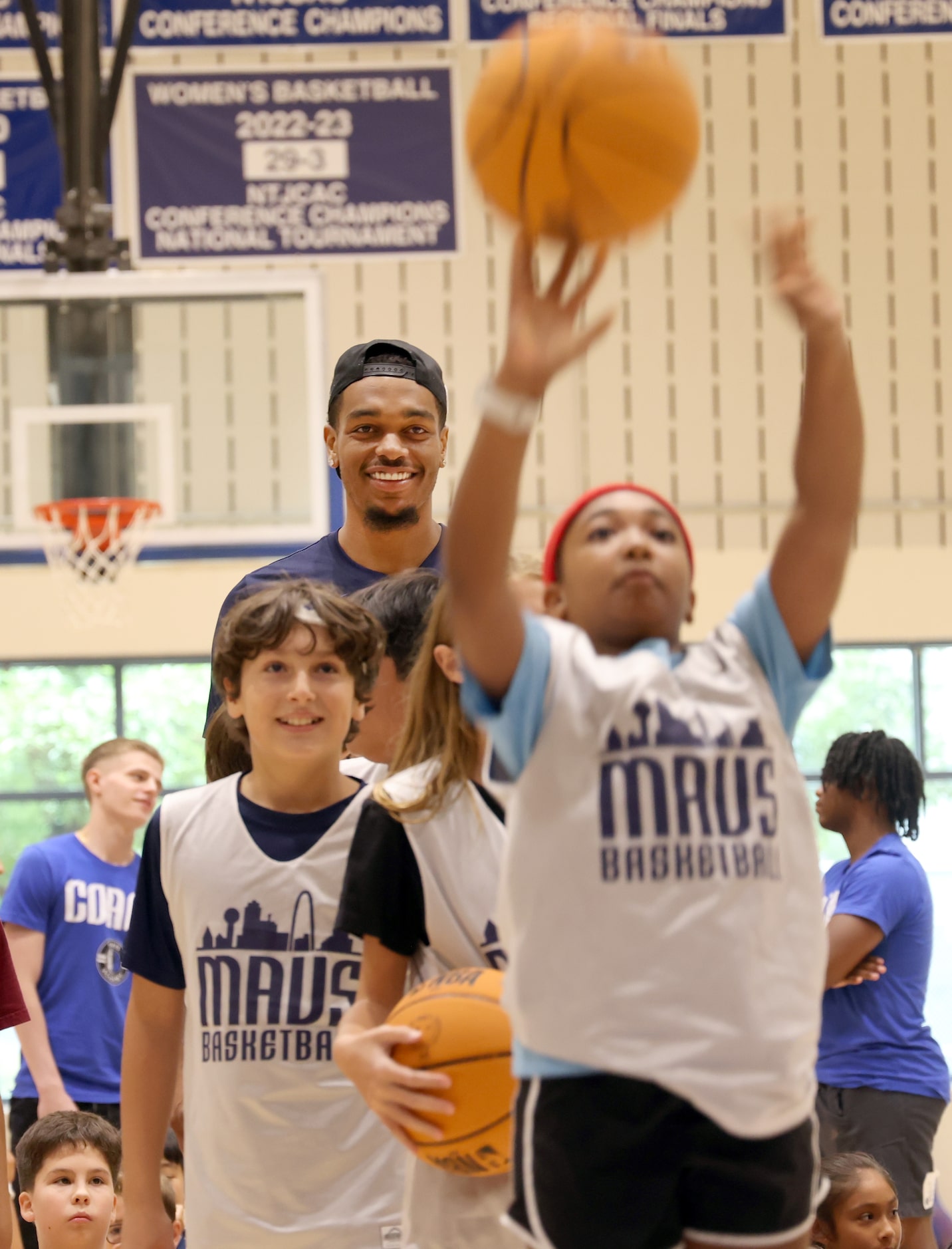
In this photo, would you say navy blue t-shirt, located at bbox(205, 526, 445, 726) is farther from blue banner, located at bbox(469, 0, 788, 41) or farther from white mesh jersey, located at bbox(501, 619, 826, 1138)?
blue banner, located at bbox(469, 0, 788, 41)

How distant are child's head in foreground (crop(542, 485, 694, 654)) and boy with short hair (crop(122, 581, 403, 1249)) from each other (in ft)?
2.46

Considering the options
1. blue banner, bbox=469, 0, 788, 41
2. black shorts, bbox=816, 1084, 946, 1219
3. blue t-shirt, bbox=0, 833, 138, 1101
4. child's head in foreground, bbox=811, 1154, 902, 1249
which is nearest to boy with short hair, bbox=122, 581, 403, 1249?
child's head in foreground, bbox=811, 1154, 902, 1249

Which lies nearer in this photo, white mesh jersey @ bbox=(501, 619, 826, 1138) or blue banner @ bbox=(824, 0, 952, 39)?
white mesh jersey @ bbox=(501, 619, 826, 1138)

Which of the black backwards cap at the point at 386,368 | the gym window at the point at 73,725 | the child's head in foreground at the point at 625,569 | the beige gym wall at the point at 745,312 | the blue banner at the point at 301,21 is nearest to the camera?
the child's head in foreground at the point at 625,569

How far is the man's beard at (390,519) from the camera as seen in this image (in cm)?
328

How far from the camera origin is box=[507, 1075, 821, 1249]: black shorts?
171 centimetres

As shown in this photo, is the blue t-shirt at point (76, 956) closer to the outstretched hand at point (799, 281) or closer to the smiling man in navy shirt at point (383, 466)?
the smiling man in navy shirt at point (383, 466)

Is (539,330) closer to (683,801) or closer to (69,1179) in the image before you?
(683,801)

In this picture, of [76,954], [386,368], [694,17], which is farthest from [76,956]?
[694,17]

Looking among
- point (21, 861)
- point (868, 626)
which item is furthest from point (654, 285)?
point (21, 861)

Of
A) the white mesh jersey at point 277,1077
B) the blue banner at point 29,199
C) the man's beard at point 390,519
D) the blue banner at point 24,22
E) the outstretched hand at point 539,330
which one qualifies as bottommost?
the white mesh jersey at point 277,1077

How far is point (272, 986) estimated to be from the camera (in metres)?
2.49

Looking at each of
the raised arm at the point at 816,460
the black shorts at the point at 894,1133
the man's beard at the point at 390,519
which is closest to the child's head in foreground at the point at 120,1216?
the black shorts at the point at 894,1133

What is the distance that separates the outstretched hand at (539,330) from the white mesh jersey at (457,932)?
2.43 ft
